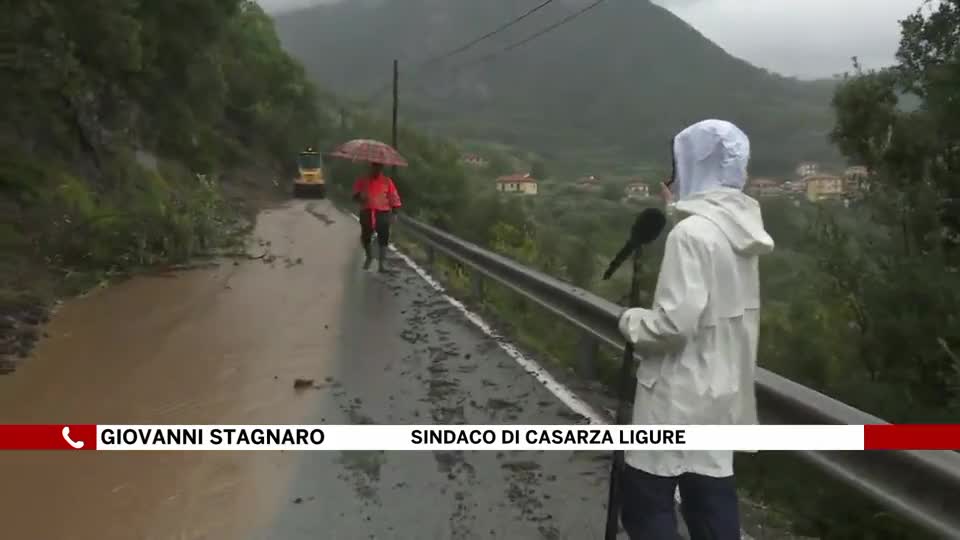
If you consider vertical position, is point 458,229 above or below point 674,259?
below

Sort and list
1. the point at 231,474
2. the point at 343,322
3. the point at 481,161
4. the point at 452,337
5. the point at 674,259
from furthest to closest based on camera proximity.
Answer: the point at 481,161
the point at 343,322
the point at 452,337
the point at 231,474
the point at 674,259

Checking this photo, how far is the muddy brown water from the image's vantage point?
188 inches

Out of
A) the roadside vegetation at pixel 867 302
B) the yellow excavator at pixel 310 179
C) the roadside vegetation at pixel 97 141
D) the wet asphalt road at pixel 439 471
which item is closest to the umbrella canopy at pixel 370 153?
the roadside vegetation at pixel 867 302

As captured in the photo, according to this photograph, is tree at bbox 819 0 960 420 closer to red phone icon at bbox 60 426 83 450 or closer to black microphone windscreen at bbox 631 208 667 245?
black microphone windscreen at bbox 631 208 667 245

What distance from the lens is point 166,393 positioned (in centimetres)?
711

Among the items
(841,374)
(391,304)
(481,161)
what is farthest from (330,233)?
(481,161)

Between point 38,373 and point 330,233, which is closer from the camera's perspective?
point 38,373

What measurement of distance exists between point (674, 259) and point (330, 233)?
21905 mm

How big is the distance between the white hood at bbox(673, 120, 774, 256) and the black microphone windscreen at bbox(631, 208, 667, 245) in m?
0.13

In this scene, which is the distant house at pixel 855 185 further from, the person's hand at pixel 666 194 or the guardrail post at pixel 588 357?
the person's hand at pixel 666 194

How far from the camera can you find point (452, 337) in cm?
943

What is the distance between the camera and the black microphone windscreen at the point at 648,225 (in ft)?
10.3

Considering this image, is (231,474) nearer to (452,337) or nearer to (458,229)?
(452,337)

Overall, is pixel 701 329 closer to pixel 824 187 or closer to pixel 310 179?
pixel 824 187
